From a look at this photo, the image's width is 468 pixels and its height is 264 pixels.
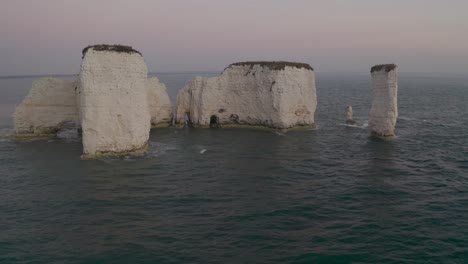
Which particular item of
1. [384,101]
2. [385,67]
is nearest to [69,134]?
[384,101]

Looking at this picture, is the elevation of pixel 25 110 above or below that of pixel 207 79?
below

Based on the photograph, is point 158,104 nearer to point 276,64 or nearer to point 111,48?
point 111,48

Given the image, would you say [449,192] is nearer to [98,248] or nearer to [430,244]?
[430,244]

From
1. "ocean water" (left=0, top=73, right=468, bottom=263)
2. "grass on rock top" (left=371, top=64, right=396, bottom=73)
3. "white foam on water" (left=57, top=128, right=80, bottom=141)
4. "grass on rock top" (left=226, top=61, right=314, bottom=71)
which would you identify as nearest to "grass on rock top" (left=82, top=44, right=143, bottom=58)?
"ocean water" (left=0, top=73, right=468, bottom=263)

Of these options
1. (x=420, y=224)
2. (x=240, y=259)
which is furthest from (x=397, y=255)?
(x=240, y=259)

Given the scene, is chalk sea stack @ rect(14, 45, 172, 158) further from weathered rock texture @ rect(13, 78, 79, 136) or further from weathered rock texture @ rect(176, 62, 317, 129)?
weathered rock texture @ rect(176, 62, 317, 129)
